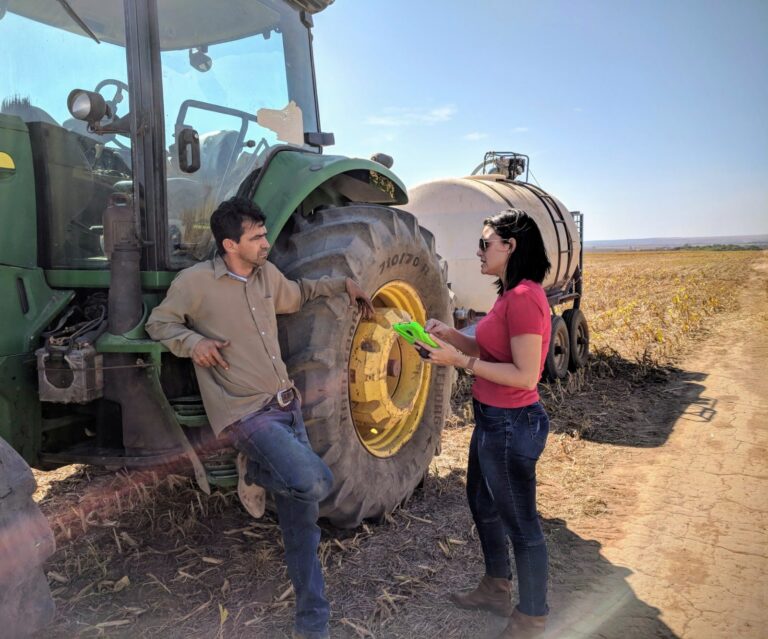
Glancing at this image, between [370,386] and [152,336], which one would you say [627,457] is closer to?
[370,386]

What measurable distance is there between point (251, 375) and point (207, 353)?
7.8 inches

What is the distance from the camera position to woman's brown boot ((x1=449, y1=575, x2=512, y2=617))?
2824 millimetres

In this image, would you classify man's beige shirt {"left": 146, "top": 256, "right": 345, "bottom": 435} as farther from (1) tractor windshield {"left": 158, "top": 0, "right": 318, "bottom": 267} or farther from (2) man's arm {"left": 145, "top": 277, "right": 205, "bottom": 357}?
(1) tractor windshield {"left": 158, "top": 0, "right": 318, "bottom": 267}

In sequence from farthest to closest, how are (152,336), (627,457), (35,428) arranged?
(627,457)
(35,428)
(152,336)

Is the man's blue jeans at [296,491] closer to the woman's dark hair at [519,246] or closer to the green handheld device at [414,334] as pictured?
the green handheld device at [414,334]

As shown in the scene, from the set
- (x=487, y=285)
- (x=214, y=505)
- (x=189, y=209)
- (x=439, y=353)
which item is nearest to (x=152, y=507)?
(x=214, y=505)

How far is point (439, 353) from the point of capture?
8.41ft

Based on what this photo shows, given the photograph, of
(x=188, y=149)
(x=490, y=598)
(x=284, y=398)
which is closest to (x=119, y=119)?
(x=188, y=149)

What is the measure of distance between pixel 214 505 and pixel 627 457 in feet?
9.59

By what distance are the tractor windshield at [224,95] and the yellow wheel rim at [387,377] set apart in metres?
0.90

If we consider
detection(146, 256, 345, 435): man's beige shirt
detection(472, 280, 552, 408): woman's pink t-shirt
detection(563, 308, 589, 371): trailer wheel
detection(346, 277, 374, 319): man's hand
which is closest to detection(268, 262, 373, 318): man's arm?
detection(346, 277, 374, 319): man's hand

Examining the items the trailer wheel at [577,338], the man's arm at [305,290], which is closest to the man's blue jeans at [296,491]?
the man's arm at [305,290]

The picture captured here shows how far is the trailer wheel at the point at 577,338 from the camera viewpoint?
25.7ft

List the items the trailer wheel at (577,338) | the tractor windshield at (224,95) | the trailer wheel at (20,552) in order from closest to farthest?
the trailer wheel at (20,552) < the tractor windshield at (224,95) < the trailer wheel at (577,338)
